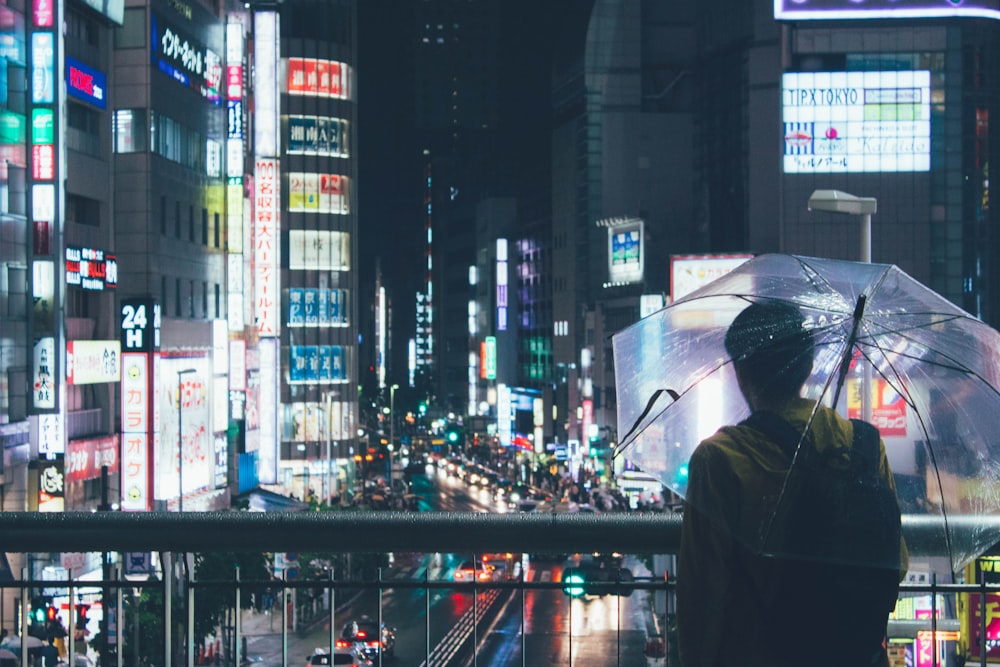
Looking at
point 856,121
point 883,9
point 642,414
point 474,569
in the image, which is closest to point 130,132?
point 474,569

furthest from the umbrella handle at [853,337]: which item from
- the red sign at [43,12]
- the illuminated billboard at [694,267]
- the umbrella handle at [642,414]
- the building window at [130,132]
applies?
the illuminated billboard at [694,267]

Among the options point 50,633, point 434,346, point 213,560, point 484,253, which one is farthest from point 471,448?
point 50,633

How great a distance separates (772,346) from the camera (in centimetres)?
388

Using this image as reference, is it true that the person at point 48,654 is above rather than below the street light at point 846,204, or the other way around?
below

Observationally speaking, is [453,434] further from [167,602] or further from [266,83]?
[167,602]

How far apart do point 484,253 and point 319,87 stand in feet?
195

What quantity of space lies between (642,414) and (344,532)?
1.69m

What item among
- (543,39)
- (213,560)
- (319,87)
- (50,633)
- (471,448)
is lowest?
(471,448)

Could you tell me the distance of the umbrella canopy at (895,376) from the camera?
13.1 feet

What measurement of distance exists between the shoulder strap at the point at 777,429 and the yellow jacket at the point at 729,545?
2cm

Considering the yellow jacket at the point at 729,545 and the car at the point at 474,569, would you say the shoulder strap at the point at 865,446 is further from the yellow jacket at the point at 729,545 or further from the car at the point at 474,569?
the car at the point at 474,569

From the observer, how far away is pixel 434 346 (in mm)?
154000

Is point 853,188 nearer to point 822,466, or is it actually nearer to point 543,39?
point 543,39

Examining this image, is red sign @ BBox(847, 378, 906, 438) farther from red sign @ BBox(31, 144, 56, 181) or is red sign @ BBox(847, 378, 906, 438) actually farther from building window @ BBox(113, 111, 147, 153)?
building window @ BBox(113, 111, 147, 153)
